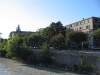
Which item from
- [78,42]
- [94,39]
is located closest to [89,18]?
[94,39]

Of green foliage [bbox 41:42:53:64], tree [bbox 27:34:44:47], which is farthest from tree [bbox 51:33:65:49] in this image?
green foliage [bbox 41:42:53:64]

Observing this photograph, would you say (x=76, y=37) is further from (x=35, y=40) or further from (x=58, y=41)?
(x=35, y=40)

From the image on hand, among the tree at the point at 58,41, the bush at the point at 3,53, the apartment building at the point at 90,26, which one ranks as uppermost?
the apartment building at the point at 90,26

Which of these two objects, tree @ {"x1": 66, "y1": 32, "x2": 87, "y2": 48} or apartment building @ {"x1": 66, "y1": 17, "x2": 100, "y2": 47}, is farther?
apartment building @ {"x1": 66, "y1": 17, "x2": 100, "y2": 47}

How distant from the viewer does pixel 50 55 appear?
47.2m

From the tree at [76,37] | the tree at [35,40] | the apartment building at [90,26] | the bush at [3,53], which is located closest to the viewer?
the bush at [3,53]

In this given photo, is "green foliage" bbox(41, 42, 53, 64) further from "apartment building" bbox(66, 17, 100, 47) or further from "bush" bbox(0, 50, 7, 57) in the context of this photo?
"apartment building" bbox(66, 17, 100, 47)

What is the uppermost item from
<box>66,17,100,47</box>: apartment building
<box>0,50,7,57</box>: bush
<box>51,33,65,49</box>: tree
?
<box>66,17,100,47</box>: apartment building

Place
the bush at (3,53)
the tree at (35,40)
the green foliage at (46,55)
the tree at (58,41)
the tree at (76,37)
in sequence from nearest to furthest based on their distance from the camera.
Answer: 1. the green foliage at (46,55)
2. the bush at (3,53)
3. the tree at (35,40)
4. the tree at (76,37)
5. the tree at (58,41)

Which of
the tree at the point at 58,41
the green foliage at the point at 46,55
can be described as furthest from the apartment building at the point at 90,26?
the green foliage at the point at 46,55

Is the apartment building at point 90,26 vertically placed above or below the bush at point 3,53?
above

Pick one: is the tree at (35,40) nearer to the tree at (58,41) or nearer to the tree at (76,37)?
the tree at (58,41)

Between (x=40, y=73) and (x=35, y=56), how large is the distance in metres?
16.4

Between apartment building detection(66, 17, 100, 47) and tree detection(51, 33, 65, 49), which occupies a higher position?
apartment building detection(66, 17, 100, 47)
